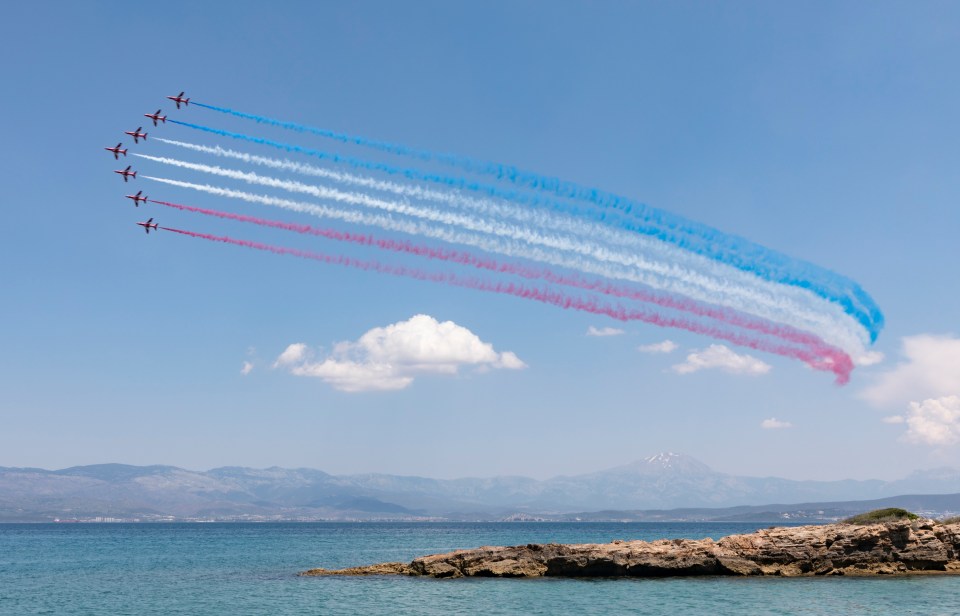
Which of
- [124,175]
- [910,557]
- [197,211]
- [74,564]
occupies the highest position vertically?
[124,175]

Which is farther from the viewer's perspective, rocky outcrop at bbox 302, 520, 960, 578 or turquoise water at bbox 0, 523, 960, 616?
rocky outcrop at bbox 302, 520, 960, 578

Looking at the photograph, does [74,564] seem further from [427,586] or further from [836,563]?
[836,563]

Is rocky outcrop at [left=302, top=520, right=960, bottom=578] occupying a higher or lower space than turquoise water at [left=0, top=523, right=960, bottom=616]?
higher

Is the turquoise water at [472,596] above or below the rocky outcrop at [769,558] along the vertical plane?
below

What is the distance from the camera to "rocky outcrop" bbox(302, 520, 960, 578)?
63.8 metres

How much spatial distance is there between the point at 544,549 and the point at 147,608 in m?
31.4

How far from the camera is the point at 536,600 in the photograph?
2078 inches

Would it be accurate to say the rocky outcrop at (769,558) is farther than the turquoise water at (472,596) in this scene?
Yes

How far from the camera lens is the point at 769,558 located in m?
64.6

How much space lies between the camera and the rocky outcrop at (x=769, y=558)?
209 ft

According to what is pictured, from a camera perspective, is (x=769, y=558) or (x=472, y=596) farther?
(x=769, y=558)

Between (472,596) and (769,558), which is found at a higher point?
(769,558)

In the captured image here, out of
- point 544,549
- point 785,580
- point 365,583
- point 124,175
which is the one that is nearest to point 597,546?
point 544,549

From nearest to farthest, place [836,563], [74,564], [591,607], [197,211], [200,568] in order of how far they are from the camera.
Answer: [591,607] < [836,563] < [197,211] < [200,568] < [74,564]
